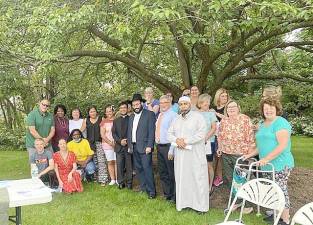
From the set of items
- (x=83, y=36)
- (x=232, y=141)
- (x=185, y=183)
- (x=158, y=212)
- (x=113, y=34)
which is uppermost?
(x=83, y=36)

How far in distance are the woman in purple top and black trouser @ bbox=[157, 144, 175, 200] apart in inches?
97.8

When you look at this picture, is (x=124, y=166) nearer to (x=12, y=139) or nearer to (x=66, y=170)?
(x=66, y=170)

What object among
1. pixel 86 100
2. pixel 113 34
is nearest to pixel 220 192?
pixel 113 34

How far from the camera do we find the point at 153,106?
830cm

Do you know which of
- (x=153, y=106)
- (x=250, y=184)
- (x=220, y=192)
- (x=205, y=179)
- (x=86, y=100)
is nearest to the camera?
(x=250, y=184)

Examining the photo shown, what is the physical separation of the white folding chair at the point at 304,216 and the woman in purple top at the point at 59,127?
616 cm

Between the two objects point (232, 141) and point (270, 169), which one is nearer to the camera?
point (270, 169)

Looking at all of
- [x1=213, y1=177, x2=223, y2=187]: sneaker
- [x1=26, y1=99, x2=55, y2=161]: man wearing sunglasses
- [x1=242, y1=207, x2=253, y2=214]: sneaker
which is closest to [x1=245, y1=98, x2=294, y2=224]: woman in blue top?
[x1=242, y1=207, x2=253, y2=214]: sneaker

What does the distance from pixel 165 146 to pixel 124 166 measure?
1520 millimetres

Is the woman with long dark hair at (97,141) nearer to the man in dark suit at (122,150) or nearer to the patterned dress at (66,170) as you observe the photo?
the man in dark suit at (122,150)

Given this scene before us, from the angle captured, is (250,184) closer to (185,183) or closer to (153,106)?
(185,183)

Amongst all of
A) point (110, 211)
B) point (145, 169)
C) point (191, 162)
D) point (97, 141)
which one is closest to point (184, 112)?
point (191, 162)

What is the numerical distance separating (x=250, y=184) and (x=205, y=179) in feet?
6.88

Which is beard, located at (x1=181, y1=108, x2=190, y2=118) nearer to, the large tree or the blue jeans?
the large tree
